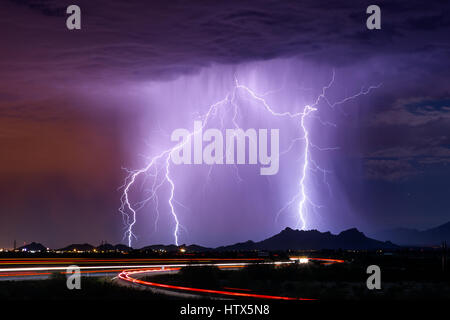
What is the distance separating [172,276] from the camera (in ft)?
114

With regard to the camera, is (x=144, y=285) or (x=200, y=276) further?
(x=200, y=276)

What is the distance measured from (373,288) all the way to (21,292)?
54.2 ft

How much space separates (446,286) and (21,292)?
21030mm

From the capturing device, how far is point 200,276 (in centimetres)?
3322

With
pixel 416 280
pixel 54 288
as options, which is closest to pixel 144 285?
pixel 54 288

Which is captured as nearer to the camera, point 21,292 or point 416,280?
point 21,292
